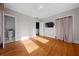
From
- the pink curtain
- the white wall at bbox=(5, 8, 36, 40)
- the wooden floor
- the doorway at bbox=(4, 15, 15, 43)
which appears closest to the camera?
the wooden floor

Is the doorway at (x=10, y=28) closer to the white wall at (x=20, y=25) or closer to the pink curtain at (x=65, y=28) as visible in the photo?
the white wall at (x=20, y=25)

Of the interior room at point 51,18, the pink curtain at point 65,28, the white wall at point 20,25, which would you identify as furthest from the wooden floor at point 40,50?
the white wall at point 20,25

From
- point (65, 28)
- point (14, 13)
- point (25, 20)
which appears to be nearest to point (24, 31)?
point (25, 20)

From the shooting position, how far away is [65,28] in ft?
13.0

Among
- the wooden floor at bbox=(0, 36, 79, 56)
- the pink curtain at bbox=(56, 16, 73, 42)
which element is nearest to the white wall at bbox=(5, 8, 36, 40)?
the wooden floor at bbox=(0, 36, 79, 56)

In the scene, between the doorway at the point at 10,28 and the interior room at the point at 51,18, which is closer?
the interior room at the point at 51,18

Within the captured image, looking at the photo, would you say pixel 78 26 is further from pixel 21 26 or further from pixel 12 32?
pixel 12 32

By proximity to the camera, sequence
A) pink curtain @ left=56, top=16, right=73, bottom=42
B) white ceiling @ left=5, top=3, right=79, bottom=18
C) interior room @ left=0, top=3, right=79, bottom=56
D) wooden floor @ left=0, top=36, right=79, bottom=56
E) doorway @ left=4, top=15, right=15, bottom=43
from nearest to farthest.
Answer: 1. wooden floor @ left=0, top=36, right=79, bottom=56
2. white ceiling @ left=5, top=3, right=79, bottom=18
3. interior room @ left=0, top=3, right=79, bottom=56
4. pink curtain @ left=56, top=16, right=73, bottom=42
5. doorway @ left=4, top=15, right=15, bottom=43

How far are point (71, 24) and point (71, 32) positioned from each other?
41 cm

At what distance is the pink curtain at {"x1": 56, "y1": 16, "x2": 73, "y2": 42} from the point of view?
3.70 m

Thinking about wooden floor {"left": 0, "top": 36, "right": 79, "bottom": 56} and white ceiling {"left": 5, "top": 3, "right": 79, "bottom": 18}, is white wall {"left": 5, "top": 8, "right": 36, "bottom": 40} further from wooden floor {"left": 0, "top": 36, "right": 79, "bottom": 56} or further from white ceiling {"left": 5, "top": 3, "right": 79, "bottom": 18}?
wooden floor {"left": 0, "top": 36, "right": 79, "bottom": 56}

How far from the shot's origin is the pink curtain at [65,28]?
12.1 feet

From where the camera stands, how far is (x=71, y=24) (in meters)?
3.65

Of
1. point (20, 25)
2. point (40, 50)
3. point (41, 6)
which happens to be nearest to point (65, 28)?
point (41, 6)
